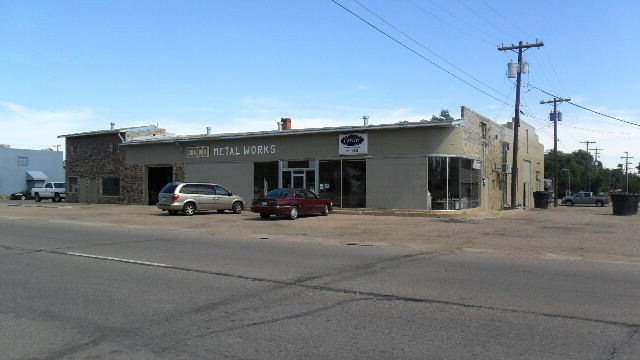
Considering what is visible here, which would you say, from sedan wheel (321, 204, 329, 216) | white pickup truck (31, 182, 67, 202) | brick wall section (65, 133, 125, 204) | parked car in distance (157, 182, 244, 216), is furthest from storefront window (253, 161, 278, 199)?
white pickup truck (31, 182, 67, 202)

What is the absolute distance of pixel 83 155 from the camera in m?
40.0

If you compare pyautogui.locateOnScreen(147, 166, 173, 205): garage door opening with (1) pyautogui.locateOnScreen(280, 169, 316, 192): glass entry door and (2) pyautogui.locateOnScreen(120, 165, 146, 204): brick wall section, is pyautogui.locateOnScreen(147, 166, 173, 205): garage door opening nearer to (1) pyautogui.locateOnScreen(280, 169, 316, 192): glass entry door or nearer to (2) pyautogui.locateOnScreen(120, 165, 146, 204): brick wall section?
(2) pyautogui.locateOnScreen(120, 165, 146, 204): brick wall section

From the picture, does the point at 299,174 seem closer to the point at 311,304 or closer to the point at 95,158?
the point at 95,158

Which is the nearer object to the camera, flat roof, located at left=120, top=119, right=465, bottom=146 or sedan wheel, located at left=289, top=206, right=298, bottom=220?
sedan wheel, located at left=289, top=206, right=298, bottom=220

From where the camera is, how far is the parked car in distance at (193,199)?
25294 mm

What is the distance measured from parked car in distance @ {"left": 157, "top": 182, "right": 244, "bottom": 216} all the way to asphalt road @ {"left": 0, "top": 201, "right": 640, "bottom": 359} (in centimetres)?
1232

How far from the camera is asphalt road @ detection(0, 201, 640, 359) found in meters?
5.19

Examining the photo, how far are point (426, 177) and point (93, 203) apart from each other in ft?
84.1

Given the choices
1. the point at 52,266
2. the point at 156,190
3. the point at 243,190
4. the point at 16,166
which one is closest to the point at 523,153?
the point at 243,190

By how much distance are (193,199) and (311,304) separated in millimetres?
19699

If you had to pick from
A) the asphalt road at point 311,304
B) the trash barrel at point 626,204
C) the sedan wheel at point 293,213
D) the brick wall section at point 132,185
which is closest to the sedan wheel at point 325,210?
the sedan wheel at point 293,213

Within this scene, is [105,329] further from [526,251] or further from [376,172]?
[376,172]

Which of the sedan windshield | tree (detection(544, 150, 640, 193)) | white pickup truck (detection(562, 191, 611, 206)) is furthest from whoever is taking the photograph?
tree (detection(544, 150, 640, 193))

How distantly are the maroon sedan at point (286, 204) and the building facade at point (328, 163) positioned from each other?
4228mm
